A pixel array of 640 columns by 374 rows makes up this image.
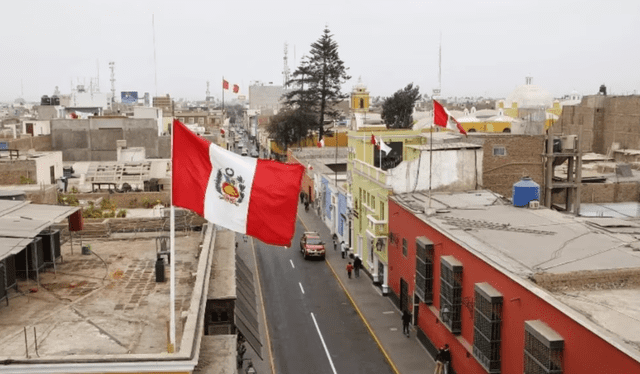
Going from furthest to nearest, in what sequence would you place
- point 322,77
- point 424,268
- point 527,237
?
1. point 322,77
2. point 424,268
3. point 527,237

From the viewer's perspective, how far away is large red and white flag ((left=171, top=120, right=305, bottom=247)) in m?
12.6

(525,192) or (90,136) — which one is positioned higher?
(90,136)

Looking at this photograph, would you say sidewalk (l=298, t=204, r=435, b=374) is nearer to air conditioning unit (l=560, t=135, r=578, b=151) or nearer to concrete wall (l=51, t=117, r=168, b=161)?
air conditioning unit (l=560, t=135, r=578, b=151)

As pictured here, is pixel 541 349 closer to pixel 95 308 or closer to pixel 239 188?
pixel 239 188

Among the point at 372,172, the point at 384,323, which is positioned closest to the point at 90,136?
the point at 372,172

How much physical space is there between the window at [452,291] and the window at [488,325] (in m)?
1.97

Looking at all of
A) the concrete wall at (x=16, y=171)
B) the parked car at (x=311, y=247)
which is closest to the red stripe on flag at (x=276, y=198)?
the concrete wall at (x=16, y=171)

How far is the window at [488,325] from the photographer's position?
18.2m

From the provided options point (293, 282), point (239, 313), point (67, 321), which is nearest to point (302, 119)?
point (293, 282)

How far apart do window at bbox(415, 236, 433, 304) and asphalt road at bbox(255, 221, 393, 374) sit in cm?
301

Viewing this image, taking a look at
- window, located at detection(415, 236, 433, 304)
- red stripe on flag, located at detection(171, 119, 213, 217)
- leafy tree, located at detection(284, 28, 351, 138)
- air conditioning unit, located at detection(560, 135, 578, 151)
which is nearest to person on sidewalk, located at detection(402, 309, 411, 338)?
window, located at detection(415, 236, 433, 304)

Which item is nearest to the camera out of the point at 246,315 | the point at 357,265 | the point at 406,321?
the point at 246,315

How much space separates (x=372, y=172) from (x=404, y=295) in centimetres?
766

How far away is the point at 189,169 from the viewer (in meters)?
12.5
